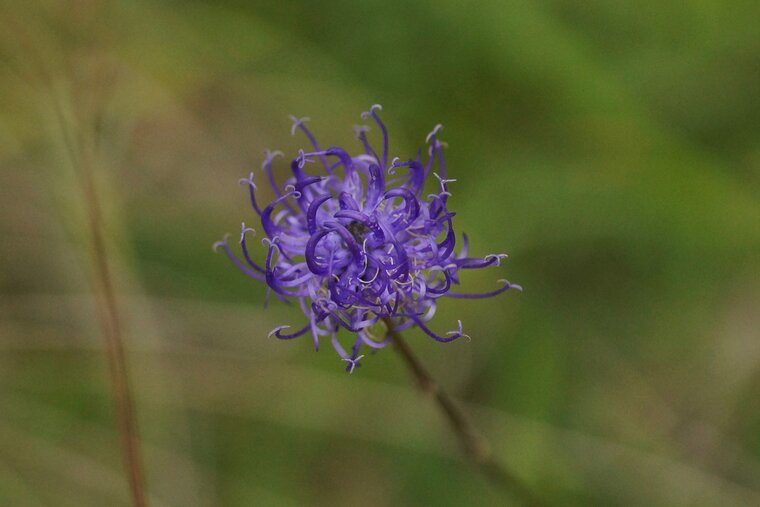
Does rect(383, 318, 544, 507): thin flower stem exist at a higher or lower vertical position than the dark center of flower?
lower

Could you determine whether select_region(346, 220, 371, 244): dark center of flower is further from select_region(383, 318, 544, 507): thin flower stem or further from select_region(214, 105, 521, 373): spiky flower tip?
select_region(383, 318, 544, 507): thin flower stem

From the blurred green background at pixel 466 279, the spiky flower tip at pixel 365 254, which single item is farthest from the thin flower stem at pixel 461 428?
the blurred green background at pixel 466 279

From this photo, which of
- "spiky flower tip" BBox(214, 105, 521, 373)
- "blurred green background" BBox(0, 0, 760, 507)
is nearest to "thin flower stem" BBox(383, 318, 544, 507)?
"spiky flower tip" BBox(214, 105, 521, 373)

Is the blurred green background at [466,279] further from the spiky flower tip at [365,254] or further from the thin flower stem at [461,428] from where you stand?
the spiky flower tip at [365,254]

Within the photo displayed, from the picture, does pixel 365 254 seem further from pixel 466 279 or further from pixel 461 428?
pixel 466 279

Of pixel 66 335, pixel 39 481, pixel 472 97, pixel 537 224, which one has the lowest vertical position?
pixel 39 481

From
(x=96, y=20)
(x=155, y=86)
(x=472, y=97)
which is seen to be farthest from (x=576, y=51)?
(x=96, y=20)

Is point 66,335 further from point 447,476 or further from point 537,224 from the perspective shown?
point 537,224
